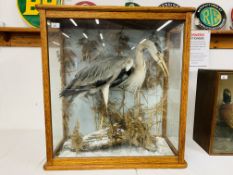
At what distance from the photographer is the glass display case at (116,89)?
860mm

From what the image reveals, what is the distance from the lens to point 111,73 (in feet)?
2.99

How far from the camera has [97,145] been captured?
95cm

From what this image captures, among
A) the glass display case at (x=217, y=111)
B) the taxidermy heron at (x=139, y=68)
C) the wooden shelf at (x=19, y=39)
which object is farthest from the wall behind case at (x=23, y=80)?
the taxidermy heron at (x=139, y=68)

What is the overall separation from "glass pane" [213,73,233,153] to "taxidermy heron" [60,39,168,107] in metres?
0.28

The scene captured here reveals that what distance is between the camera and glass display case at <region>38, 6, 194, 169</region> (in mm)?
860

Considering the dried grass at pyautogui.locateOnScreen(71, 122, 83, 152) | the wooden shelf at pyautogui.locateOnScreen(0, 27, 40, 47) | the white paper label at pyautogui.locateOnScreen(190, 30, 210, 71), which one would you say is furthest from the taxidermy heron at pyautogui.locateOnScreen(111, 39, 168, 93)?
the wooden shelf at pyautogui.locateOnScreen(0, 27, 40, 47)

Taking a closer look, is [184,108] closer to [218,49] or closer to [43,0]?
[218,49]

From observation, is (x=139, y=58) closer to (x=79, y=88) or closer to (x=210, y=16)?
(x=79, y=88)

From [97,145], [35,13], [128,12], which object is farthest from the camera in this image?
[35,13]

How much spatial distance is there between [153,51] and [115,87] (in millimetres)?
231

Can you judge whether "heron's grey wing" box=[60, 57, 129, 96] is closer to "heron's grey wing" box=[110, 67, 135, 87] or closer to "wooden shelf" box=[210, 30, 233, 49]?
"heron's grey wing" box=[110, 67, 135, 87]

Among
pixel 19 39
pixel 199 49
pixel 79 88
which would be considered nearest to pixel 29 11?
pixel 19 39

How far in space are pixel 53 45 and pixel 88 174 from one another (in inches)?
21.6

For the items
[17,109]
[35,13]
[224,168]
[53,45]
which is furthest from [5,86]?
[224,168]
